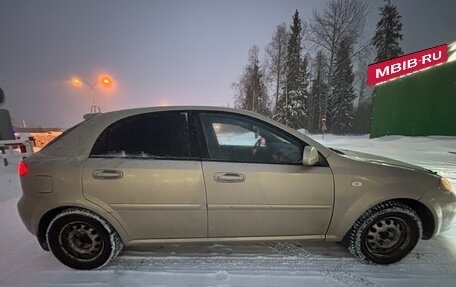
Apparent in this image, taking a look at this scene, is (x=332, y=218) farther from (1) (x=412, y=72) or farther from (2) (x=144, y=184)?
(1) (x=412, y=72)

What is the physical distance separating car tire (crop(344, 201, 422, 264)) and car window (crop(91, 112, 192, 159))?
6.63 feet

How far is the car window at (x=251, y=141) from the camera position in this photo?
270 centimetres

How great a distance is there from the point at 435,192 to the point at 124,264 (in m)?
3.44

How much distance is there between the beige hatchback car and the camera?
2.57 m

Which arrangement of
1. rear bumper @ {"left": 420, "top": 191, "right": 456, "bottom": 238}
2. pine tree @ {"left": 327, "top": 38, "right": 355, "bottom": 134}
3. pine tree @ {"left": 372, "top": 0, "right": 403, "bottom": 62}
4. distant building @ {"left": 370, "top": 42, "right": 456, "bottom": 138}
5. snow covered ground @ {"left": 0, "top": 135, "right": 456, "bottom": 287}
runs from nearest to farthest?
snow covered ground @ {"left": 0, "top": 135, "right": 456, "bottom": 287}, rear bumper @ {"left": 420, "top": 191, "right": 456, "bottom": 238}, distant building @ {"left": 370, "top": 42, "right": 456, "bottom": 138}, pine tree @ {"left": 372, "top": 0, "right": 403, "bottom": 62}, pine tree @ {"left": 327, "top": 38, "right": 355, "bottom": 134}

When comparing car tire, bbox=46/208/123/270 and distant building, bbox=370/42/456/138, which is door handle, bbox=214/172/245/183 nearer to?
car tire, bbox=46/208/123/270

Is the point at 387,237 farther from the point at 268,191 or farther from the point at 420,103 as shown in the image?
the point at 420,103

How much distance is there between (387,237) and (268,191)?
1.46m

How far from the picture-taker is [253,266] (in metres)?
2.73

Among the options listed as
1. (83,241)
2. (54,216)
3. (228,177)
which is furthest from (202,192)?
(54,216)

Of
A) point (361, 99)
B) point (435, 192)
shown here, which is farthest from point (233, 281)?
point (361, 99)

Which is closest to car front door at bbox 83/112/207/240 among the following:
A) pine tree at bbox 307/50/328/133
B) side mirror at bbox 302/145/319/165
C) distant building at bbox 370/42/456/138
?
side mirror at bbox 302/145/319/165

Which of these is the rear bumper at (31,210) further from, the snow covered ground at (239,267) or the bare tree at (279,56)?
the bare tree at (279,56)

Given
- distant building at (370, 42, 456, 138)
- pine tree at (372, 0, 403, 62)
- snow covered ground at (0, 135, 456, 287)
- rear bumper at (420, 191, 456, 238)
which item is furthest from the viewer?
pine tree at (372, 0, 403, 62)
